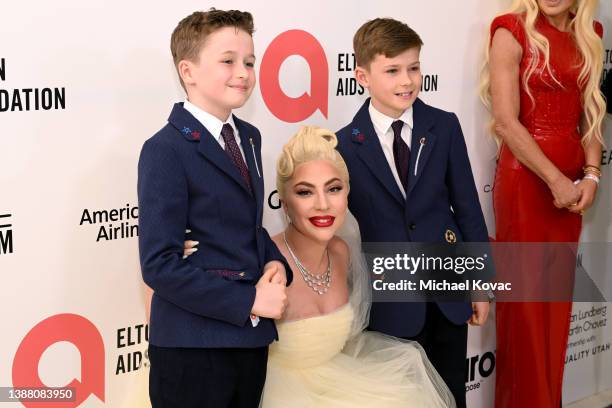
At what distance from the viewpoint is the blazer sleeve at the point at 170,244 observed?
210 cm

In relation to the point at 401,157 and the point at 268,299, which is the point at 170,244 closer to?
the point at 268,299

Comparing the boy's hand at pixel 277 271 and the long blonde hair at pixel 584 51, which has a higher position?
the long blonde hair at pixel 584 51

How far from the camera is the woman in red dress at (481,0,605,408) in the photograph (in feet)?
10.7

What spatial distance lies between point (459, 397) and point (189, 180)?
130 centimetres

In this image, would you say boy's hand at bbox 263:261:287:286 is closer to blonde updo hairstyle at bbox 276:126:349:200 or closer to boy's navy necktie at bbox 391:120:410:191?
blonde updo hairstyle at bbox 276:126:349:200

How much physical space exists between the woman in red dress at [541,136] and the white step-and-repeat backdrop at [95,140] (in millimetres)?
585

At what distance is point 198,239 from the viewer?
7.24 ft

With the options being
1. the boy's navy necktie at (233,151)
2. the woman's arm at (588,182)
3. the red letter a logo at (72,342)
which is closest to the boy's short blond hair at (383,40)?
the boy's navy necktie at (233,151)

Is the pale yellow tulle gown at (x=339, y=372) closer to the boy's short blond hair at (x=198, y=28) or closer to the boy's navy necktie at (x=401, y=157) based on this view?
the boy's navy necktie at (x=401, y=157)

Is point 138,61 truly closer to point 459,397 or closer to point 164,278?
point 164,278

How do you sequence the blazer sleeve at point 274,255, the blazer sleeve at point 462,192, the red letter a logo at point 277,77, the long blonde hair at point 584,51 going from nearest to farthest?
1. the blazer sleeve at point 274,255
2. the blazer sleeve at point 462,192
3. the red letter a logo at point 277,77
4. the long blonde hair at point 584,51

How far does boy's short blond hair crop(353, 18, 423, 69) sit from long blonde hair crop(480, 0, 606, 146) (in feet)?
2.47

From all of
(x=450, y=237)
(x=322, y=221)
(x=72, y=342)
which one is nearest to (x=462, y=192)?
(x=450, y=237)

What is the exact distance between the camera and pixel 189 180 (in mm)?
2160
